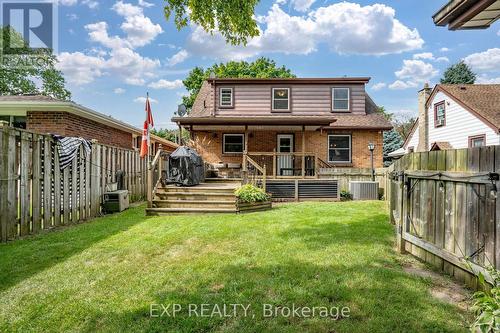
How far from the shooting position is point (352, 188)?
12961mm

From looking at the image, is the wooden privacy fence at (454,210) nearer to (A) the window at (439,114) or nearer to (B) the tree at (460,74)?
(A) the window at (439,114)

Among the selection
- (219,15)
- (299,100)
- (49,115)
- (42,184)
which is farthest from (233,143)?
(42,184)

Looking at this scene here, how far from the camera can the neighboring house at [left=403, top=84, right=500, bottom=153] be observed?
52.0 feet

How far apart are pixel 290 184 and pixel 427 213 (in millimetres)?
8358

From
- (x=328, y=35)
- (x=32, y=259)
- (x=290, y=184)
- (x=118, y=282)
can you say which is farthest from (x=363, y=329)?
(x=328, y=35)

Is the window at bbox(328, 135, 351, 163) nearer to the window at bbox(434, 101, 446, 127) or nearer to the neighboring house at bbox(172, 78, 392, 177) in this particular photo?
the neighboring house at bbox(172, 78, 392, 177)

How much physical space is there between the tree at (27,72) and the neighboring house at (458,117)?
126ft

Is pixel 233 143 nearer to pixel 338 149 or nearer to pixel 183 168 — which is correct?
pixel 338 149

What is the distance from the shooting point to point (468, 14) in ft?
8.29

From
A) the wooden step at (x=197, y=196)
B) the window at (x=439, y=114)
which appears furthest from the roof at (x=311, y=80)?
the wooden step at (x=197, y=196)

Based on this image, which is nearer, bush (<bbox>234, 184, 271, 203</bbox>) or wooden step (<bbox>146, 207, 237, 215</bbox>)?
wooden step (<bbox>146, 207, 237, 215</bbox>)

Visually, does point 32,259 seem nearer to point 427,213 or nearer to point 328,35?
point 427,213

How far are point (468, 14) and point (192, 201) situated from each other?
7.94 meters

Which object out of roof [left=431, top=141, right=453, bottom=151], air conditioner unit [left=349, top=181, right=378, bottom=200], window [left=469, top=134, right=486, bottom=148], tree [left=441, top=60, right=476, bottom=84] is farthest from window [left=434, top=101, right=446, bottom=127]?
tree [left=441, top=60, right=476, bottom=84]
